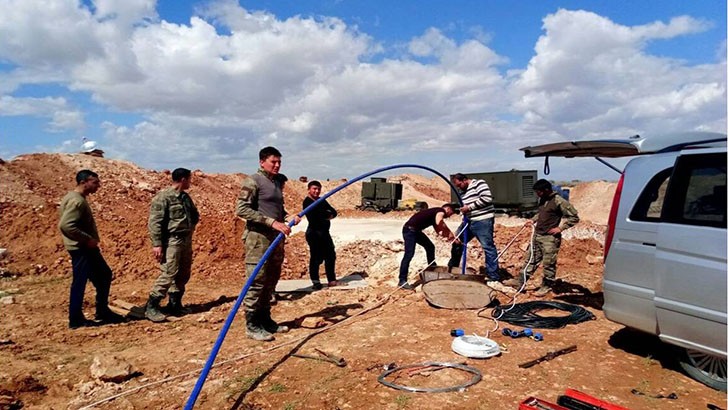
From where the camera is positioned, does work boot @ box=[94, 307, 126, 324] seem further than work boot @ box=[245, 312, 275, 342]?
Yes

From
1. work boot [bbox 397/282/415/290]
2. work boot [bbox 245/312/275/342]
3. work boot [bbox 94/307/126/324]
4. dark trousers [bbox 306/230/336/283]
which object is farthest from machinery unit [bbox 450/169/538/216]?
work boot [bbox 94/307/126/324]

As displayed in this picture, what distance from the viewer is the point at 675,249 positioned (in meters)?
3.57

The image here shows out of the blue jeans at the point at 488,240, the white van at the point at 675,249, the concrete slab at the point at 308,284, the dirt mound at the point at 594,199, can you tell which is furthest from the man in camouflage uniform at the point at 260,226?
the dirt mound at the point at 594,199

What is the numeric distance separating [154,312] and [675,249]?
6125 millimetres

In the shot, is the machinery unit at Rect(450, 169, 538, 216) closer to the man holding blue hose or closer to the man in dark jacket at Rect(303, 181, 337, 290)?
the man holding blue hose

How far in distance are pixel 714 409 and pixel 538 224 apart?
408 cm

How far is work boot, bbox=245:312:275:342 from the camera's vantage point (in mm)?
5098

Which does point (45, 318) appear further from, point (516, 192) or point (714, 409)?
point (516, 192)

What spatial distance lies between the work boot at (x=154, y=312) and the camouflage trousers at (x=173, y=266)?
8cm

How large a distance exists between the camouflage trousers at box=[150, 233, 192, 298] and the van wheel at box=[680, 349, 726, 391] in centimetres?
595

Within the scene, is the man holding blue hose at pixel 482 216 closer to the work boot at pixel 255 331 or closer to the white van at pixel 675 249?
the white van at pixel 675 249

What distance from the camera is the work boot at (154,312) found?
5.94 meters

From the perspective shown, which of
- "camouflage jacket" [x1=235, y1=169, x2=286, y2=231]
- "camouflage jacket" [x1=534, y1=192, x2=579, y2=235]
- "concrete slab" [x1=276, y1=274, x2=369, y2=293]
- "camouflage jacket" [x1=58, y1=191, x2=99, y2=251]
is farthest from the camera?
"concrete slab" [x1=276, y1=274, x2=369, y2=293]

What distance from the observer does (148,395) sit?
12.3ft
